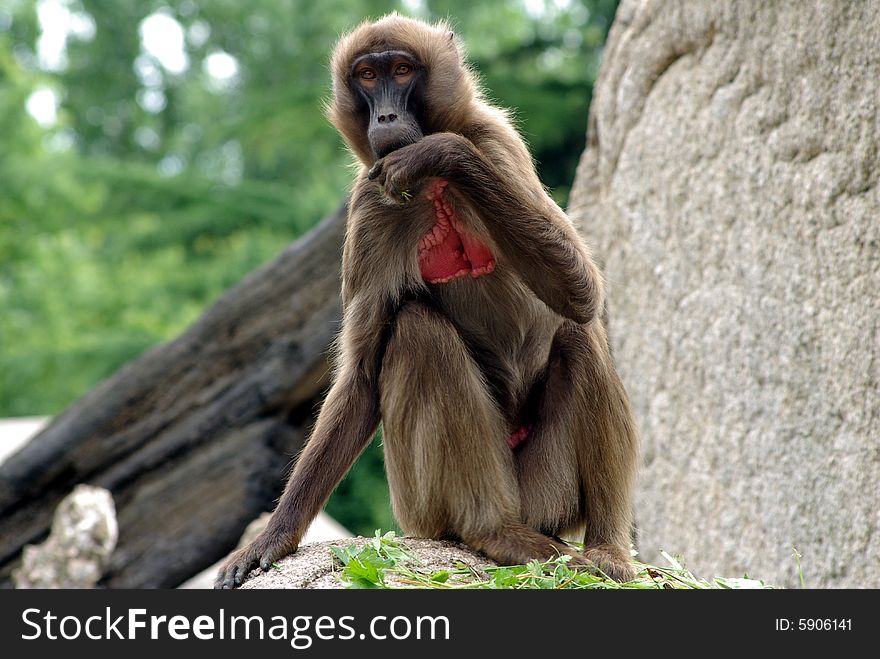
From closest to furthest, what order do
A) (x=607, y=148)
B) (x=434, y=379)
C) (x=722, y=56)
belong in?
A: (x=434, y=379)
(x=722, y=56)
(x=607, y=148)

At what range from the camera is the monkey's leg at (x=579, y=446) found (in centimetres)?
467

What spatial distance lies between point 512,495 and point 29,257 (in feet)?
73.4

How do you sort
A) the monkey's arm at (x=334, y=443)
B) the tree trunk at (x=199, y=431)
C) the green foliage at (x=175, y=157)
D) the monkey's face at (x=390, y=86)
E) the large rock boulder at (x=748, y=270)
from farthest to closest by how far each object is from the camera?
the green foliage at (x=175, y=157) → the tree trunk at (x=199, y=431) → the large rock boulder at (x=748, y=270) → the monkey's arm at (x=334, y=443) → the monkey's face at (x=390, y=86)

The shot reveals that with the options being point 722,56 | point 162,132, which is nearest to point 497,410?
point 722,56

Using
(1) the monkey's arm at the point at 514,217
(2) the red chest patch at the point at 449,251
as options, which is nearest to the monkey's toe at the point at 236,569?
(2) the red chest patch at the point at 449,251

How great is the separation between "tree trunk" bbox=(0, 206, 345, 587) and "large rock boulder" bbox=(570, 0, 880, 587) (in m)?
2.12

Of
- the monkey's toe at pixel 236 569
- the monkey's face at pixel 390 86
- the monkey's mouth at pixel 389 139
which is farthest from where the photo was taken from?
the monkey's toe at pixel 236 569

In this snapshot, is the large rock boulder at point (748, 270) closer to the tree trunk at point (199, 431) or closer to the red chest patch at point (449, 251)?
the red chest patch at point (449, 251)

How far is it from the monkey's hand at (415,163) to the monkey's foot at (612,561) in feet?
5.14

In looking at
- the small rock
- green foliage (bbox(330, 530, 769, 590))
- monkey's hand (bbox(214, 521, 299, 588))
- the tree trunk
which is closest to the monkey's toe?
monkey's hand (bbox(214, 521, 299, 588))

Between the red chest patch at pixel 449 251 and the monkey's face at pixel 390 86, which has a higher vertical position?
the monkey's face at pixel 390 86

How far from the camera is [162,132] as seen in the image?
33812 millimetres

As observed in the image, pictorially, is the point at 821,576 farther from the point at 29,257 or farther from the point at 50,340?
the point at 29,257

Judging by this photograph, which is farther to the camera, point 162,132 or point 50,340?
point 162,132
